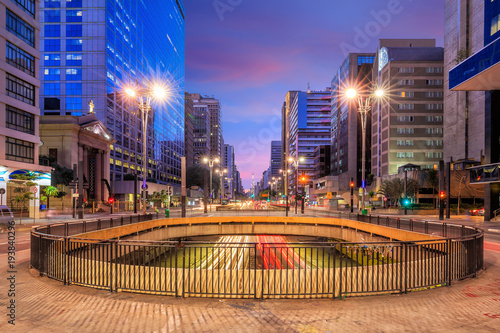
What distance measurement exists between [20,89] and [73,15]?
194 feet

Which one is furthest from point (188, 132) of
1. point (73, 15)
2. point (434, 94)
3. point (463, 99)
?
point (463, 99)

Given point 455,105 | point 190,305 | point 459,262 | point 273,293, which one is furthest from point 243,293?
point 455,105

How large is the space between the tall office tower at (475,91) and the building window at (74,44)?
84839 millimetres

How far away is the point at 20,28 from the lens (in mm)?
37625

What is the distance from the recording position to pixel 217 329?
6.02m

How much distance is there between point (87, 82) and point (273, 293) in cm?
8964

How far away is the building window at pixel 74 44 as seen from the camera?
275 feet

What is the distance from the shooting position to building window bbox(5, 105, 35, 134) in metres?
36.0

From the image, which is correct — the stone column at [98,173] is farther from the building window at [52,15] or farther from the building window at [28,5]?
the building window at [52,15]

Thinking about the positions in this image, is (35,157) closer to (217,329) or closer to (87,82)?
(217,329)

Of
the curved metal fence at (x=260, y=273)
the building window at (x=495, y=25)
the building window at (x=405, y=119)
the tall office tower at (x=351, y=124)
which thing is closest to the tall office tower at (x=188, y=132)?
the tall office tower at (x=351, y=124)

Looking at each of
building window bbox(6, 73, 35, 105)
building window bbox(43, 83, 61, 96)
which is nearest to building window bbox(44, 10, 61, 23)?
building window bbox(43, 83, 61, 96)

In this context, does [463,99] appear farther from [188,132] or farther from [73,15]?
[188,132]

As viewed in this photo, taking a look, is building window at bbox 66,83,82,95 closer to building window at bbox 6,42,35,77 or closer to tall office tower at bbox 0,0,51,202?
tall office tower at bbox 0,0,51,202
